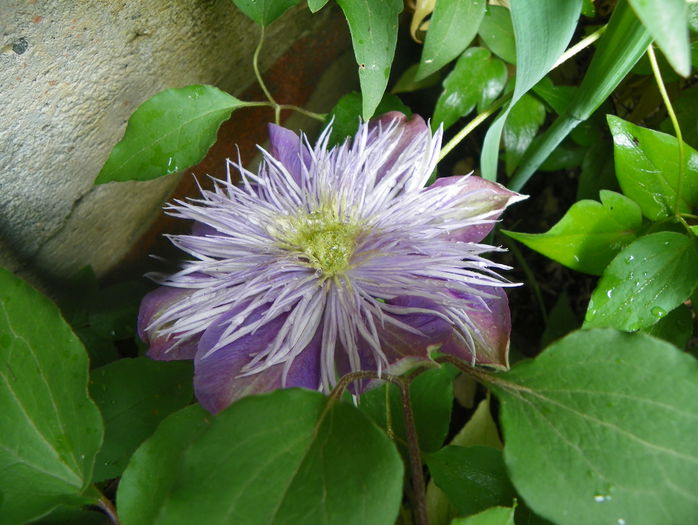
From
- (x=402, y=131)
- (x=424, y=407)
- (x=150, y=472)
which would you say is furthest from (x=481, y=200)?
(x=150, y=472)

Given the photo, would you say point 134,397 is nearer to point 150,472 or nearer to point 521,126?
point 150,472

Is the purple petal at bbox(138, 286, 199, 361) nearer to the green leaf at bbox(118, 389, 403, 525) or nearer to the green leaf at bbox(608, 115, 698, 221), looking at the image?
the green leaf at bbox(118, 389, 403, 525)

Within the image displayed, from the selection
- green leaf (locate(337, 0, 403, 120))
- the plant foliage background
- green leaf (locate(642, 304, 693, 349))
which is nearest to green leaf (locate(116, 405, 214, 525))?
the plant foliage background

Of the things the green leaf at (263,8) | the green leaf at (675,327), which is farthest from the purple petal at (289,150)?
the green leaf at (675,327)

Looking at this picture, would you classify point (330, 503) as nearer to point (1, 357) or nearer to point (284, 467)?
point (284, 467)

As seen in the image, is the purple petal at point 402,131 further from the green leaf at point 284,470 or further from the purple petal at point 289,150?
the green leaf at point 284,470

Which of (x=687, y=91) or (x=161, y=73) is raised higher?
(x=161, y=73)

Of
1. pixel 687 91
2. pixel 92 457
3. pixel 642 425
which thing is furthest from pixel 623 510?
pixel 687 91
